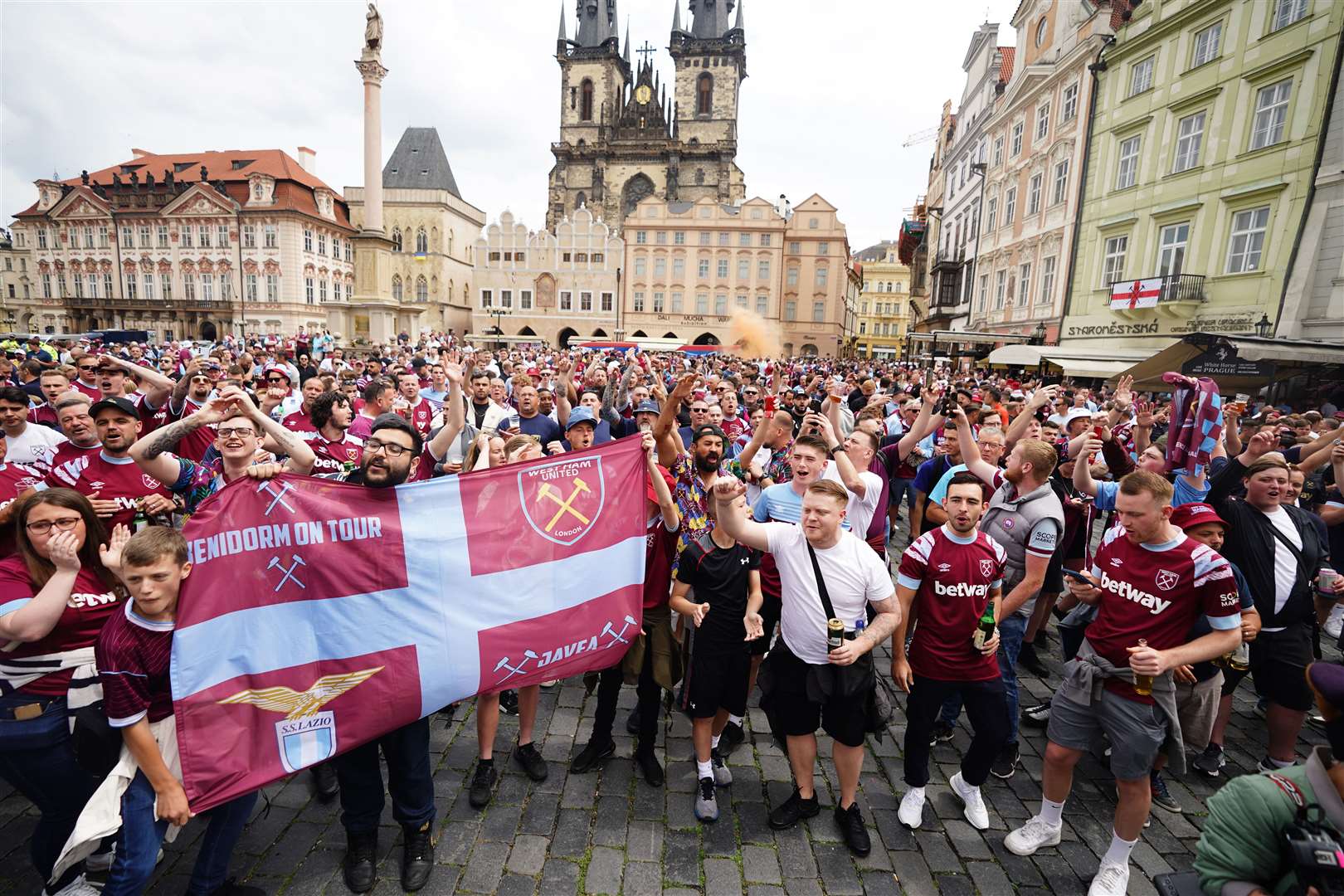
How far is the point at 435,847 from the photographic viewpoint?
3355 millimetres

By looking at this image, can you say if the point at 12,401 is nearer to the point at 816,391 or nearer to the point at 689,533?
the point at 689,533

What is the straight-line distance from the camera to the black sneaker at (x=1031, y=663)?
5.49 metres

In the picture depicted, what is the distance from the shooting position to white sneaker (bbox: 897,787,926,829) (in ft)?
11.9

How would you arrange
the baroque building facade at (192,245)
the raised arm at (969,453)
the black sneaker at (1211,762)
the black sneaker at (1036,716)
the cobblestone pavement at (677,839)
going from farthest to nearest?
the baroque building facade at (192,245) < the black sneaker at (1036,716) < the raised arm at (969,453) < the black sneaker at (1211,762) < the cobblestone pavement at (677,839)

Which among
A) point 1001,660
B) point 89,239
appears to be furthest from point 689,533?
point 89,239

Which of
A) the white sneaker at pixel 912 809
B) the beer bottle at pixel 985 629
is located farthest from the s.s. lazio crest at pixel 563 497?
the white sneaker at pixel 912 809

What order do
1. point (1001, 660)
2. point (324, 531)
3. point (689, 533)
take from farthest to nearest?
1. point (1001, 660)
2. point (689, 533)
3. point (324, 531)

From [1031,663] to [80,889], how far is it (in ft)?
21.3

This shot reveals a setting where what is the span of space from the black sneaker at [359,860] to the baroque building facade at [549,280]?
6234 cm

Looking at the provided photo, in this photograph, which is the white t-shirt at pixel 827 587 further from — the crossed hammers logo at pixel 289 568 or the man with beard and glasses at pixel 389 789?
the crossed hammers logo at pixel 289 568

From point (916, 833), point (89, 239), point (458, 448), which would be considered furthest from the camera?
point (89, 239)

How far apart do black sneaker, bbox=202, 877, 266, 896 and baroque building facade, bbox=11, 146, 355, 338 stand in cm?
6212

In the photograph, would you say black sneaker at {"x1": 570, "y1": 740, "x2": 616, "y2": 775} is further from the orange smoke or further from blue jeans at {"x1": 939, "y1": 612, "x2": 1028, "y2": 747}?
the orange smoke

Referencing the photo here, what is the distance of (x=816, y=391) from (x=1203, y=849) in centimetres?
1366
